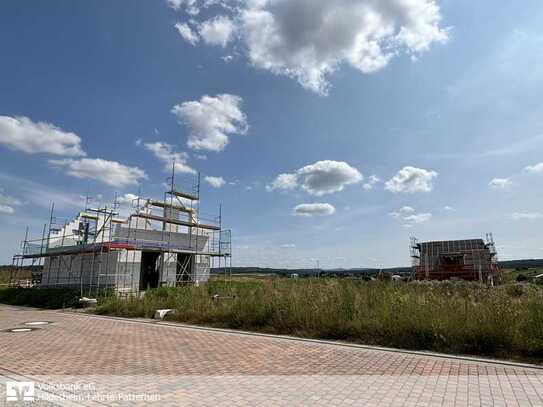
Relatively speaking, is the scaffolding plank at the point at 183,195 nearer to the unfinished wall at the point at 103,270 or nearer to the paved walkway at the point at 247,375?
the unfinished wall at the point at 103,270

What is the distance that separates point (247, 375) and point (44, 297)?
21.0m

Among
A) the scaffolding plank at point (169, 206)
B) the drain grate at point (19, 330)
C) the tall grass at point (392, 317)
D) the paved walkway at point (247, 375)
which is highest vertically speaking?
the scaffolding plank at point (169, 206)

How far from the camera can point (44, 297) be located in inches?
876

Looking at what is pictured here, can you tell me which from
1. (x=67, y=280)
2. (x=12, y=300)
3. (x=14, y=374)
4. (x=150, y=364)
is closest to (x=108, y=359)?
(x=150, y=364)

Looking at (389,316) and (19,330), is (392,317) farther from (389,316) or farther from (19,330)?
(19,330)

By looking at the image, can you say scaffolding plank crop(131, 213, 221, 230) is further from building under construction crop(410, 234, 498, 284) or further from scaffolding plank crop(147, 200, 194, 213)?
building under construction crop(410, 234, 498, 284)

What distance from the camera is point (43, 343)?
9297 millimetres

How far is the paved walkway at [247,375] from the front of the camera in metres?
5.03

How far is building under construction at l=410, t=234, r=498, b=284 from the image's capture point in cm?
3512

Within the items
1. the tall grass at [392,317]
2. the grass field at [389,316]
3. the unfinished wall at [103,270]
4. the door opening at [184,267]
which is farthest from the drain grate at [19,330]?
the door opening at [184,267]

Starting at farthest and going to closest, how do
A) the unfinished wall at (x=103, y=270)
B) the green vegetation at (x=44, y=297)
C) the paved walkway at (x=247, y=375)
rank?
the unfinished wall at (x=103, y=270) → the green vegetation at (x=44, y=297) → the paved walkway at (x=247, y=375)

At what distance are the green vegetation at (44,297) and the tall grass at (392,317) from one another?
871 centimetres

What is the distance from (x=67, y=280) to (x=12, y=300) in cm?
457

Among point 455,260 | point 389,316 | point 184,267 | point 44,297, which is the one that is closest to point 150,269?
point 184,267
